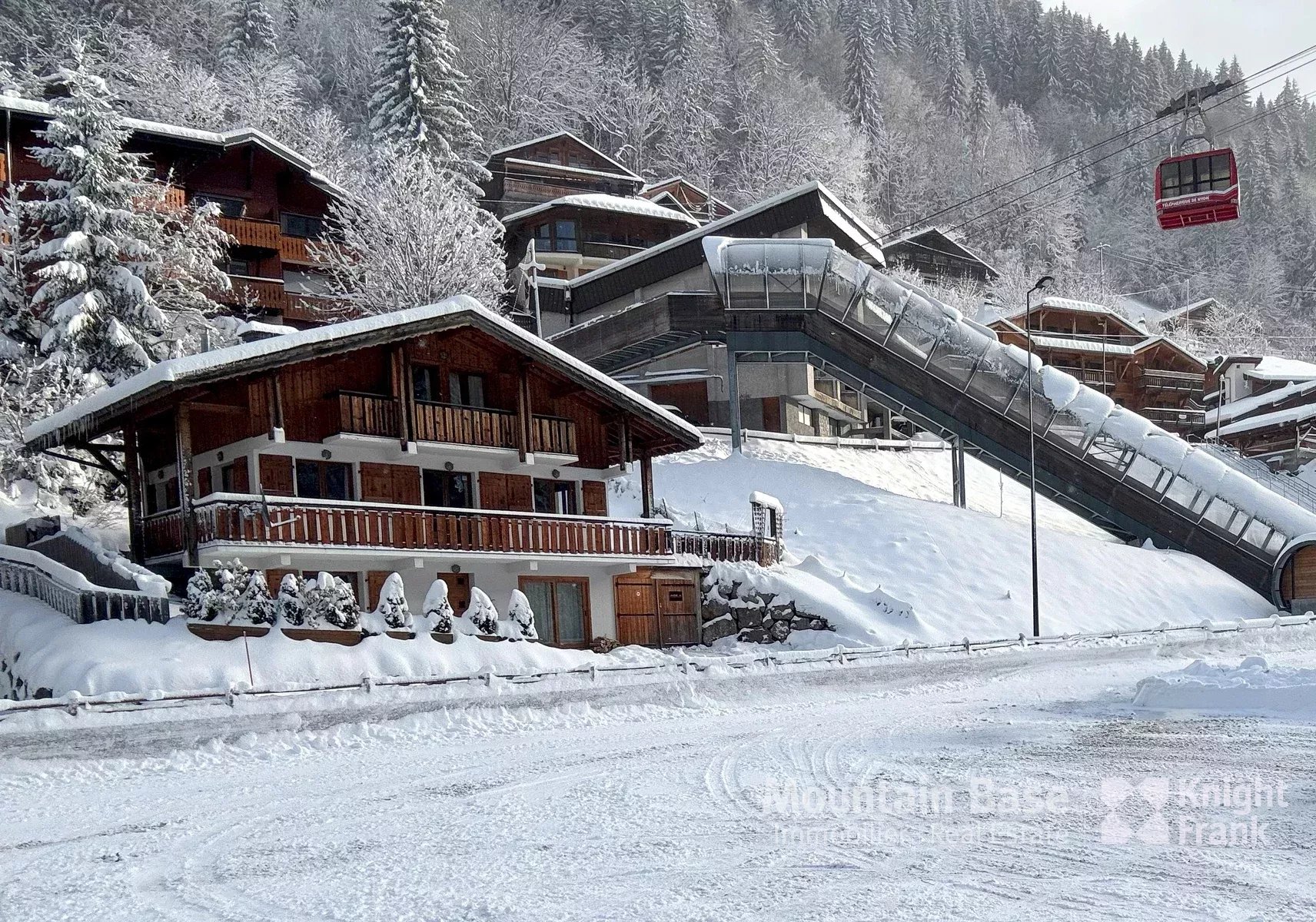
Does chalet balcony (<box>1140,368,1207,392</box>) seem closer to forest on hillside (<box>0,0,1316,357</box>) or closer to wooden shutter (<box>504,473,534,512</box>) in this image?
forest on hillside (<box>0,0,1316,357</box>)

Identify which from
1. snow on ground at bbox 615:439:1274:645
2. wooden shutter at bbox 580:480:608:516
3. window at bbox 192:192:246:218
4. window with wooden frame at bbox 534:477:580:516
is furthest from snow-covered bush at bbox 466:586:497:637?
window at bbox 192:192:246:218

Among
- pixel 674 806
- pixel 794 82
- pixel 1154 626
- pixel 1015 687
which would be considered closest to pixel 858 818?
pixel 674 806

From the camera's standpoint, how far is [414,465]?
27359mm

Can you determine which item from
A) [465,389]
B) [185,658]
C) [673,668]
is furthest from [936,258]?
[185,658]

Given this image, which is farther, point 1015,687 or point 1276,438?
point 1276,438

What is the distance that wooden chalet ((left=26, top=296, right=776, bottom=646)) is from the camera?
23.0 meters

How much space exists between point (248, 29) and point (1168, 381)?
210 ft

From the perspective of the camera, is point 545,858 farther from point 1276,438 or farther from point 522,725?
point 1276,438

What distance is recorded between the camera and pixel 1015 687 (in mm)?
23484

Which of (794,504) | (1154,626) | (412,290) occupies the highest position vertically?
(412,290)

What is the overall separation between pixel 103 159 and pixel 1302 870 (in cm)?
3233

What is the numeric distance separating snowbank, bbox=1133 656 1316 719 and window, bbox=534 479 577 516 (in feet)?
48.4

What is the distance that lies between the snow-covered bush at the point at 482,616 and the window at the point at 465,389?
19.1 feet

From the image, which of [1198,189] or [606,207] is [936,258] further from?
[1198,189]
